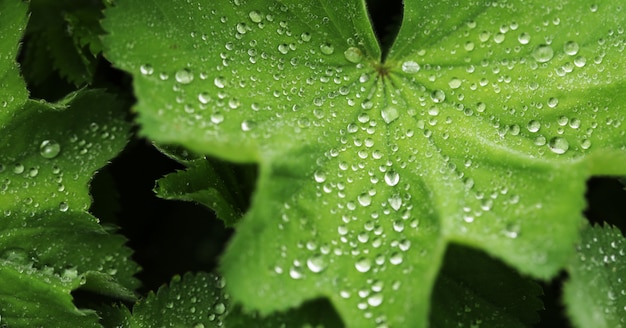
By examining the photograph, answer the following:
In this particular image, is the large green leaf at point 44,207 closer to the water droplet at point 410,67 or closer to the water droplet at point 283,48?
the water droplet at point 283,48

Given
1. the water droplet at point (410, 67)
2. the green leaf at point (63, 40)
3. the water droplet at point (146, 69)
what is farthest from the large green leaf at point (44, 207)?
the water droplet at point (410, 67)

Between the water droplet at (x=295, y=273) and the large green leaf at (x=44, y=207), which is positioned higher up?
the water droplet at (x=295, y=273)

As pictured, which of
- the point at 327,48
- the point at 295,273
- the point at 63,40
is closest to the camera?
the point at 295,273

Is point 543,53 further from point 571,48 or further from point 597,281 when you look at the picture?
point 597,281

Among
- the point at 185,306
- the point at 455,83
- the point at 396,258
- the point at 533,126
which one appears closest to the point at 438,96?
the point at 455,83

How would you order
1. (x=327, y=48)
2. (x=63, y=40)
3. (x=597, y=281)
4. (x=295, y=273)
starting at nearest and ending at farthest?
1. (x=295, y=273)
2. (x=597, y=281)
3. (x=327, y=48)
4. (x=63, y=40)

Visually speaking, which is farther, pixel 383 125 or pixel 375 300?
pixel 383 125
